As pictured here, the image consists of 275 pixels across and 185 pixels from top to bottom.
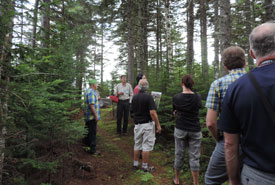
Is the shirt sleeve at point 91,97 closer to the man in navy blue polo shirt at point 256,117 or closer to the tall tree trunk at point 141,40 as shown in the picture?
the man in navy blue polo shirt at point 256,117

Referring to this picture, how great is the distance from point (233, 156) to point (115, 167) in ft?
12.9

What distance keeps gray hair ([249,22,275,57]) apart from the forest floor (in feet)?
11.7

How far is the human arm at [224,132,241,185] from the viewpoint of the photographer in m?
1.57

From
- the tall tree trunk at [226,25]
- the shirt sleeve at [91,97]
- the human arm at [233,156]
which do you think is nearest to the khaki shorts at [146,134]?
the shirt sleeve at [91,97]

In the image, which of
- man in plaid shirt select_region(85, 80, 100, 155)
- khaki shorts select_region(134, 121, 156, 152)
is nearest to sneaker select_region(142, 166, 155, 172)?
khaki shorts select_region(134, 121, 156, 152)

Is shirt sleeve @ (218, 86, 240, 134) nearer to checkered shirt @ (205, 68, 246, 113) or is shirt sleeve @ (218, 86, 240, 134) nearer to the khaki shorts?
checkered shirt @ (205, 68, 246, 113)

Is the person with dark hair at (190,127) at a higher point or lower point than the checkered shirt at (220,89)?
lower

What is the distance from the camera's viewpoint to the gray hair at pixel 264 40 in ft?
4.66

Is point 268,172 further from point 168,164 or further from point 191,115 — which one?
point 168,164

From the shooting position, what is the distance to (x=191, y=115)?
3664 mm

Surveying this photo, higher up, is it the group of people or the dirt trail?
the group of people

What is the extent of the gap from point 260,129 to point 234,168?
1.83 ft

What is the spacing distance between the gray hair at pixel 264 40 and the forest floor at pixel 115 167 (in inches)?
141

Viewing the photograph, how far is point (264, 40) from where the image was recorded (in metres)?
1.43
